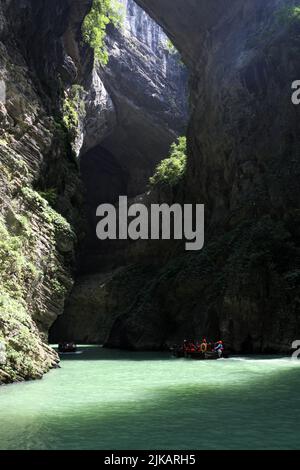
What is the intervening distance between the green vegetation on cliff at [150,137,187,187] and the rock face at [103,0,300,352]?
2331mm

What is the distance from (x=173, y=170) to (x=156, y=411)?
107ft

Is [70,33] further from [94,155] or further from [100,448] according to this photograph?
[100,448]

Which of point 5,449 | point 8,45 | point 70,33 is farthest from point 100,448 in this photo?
point 70,33

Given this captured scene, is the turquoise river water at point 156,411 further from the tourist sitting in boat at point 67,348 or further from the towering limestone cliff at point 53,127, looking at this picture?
the tourist sitting in boat at point 67,348

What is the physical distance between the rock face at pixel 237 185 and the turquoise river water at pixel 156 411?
24.5ft

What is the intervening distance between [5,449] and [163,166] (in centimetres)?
3623

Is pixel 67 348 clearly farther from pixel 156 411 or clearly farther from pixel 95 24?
pixel 95 24

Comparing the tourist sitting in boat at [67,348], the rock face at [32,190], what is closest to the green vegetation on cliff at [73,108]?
the rock face at [32,190]

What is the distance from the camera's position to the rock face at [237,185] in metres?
25.0

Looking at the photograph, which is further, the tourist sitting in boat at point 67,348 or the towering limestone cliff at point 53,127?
the tourist sitting in boat at point 67,348

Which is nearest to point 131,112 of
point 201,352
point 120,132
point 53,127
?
point 120,132

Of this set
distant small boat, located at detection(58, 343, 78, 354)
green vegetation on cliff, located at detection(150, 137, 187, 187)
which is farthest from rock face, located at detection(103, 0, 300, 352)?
distant small boat, located at detection(58, 343, 78, 354)

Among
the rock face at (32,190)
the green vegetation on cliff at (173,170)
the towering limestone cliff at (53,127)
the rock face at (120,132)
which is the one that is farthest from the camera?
the rock face at (120,132)

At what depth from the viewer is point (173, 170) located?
41344mm
